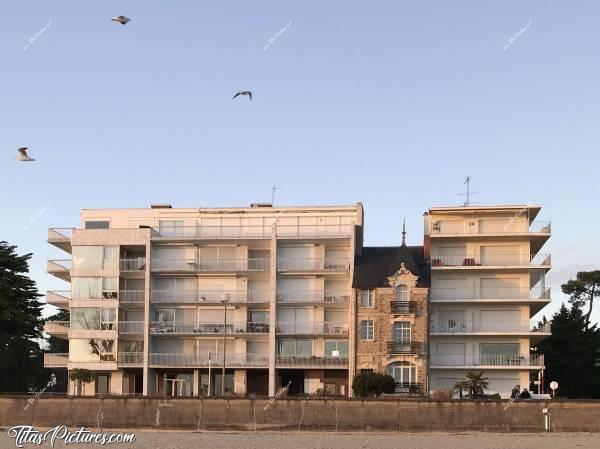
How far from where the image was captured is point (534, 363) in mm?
76125

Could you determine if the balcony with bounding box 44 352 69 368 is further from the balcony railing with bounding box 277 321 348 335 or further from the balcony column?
the balcony railing with bounding box 277 321 348 335

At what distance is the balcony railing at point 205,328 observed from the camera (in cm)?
7900

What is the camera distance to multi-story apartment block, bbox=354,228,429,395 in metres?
73.8

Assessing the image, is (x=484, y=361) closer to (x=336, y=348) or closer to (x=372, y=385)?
(x=336, y=348)

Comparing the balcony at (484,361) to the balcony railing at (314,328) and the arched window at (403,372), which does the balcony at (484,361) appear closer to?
the arched window at (403,372)

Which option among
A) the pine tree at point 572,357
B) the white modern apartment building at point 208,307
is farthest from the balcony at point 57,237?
the pine tree at point 572,357

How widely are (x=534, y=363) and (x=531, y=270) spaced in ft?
24.1

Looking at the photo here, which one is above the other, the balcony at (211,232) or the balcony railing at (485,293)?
the balcony at (211,232)

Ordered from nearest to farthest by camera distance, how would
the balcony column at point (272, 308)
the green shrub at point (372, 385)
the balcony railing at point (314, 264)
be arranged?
the green shrub at point (372, 385)
the balcony column at point (272, 308)
the balcony railing at point (314, 264)

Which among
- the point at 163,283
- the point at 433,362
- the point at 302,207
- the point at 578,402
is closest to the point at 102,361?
the point at 163,283

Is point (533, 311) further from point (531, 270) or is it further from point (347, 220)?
point (347, 220)

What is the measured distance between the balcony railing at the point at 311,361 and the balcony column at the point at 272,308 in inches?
27.8

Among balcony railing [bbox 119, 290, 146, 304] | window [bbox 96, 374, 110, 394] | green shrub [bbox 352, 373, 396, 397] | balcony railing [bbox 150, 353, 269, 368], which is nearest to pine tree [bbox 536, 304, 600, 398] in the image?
green shrub [bbox 352, 373, 396, 397]

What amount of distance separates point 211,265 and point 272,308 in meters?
6.45
